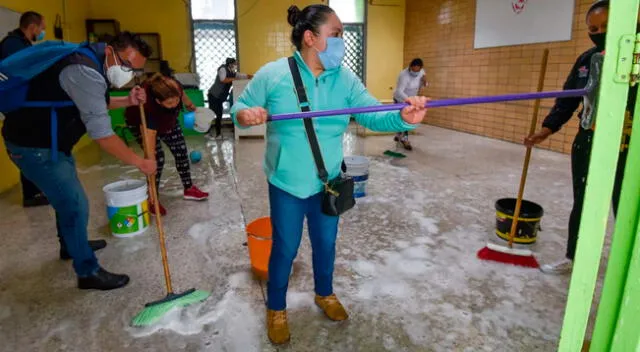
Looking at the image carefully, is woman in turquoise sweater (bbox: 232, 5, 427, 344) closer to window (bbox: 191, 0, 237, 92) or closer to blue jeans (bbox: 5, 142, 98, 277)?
blue jeans (bbox: 5, 142, 98, 277)

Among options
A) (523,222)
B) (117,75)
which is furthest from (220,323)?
(523,222)

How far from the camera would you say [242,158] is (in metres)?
5.30

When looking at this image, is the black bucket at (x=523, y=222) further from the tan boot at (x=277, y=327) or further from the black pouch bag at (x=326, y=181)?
the tan boot at (x=277, y=327)

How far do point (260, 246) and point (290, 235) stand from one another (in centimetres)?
58

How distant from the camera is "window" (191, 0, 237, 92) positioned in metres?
8.23

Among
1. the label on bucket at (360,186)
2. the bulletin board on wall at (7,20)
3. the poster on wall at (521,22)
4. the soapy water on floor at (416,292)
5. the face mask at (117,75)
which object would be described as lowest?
the soapy water on floor at (416,292)

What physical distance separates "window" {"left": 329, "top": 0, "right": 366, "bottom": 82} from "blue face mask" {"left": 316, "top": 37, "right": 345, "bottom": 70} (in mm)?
7569

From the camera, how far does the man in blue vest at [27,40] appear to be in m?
2.95

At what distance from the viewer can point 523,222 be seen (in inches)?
98.0

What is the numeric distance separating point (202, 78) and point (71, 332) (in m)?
7.40

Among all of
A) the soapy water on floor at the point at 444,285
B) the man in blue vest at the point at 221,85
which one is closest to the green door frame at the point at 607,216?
the soapy water on floor at the point at 444,285

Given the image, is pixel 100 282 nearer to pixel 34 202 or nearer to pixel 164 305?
pixel 164 305

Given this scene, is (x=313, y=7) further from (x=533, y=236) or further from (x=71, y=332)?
(x=533, y=236)

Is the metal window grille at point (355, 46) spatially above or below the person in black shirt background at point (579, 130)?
above
